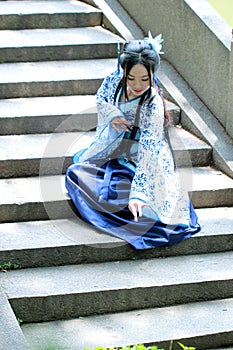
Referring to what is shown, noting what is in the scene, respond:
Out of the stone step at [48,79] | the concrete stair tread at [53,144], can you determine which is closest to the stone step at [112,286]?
the concrete stair tread at [53,144]

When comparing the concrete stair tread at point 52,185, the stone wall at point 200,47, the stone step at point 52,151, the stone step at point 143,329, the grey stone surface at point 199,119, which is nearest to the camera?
the stone step at point 143,329

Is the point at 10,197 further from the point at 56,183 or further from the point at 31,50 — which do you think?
the point at 31,50

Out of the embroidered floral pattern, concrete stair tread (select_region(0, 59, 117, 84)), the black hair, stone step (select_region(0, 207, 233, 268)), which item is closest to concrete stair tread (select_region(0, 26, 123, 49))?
concrete stair tread (select_region(0, 59, 117, 84))

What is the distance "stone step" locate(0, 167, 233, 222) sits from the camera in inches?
258

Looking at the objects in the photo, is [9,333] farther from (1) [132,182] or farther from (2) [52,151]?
(2) [52,151]

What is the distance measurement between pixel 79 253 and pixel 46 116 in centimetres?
165

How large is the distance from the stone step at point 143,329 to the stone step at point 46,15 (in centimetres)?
392

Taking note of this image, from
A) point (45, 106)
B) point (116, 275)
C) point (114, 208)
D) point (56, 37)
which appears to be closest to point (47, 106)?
point (45, 106)

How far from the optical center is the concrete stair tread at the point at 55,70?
7941 millimetres

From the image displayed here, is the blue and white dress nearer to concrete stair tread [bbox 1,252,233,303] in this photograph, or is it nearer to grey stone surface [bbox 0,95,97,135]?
concrete stair tread [bbox 1,252,233,303]

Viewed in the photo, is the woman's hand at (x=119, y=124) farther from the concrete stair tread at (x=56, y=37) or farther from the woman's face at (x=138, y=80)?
the concrete stair tread at (x=56, y=37)

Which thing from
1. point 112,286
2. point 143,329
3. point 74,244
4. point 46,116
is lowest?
point 143,329

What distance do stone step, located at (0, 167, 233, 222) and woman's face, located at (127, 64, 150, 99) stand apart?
0.98 metres

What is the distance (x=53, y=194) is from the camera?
6.67 metres
